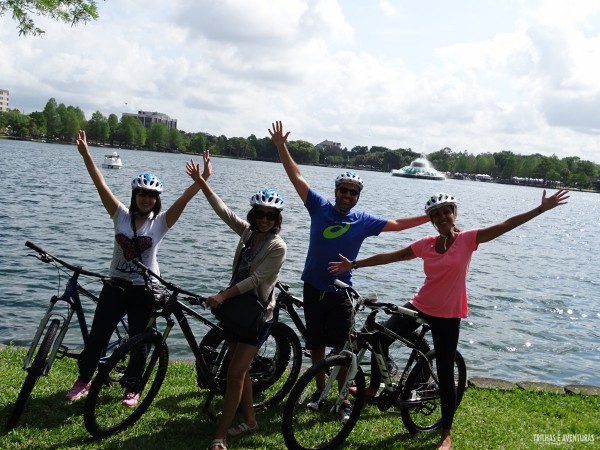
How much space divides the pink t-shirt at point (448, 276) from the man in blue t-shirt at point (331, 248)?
637 millimetres

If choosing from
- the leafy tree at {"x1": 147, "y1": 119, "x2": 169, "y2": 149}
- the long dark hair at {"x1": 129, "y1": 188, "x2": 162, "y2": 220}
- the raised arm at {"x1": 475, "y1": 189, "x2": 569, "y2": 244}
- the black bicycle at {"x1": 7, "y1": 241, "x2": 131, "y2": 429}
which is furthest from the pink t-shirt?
the leafy tree at {"x1": 147, "y1": 119, "x2": 169, "y2": 149}

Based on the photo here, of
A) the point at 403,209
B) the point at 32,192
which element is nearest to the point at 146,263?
the point at 32,192

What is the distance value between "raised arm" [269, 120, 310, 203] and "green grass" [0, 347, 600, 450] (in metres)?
2.58

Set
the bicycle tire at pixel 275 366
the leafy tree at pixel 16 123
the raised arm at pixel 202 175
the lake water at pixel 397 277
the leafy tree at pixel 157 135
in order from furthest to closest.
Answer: the leafy tree at pixel 157 135 → the leafy tree at pixel 16 123 → the lake water at pixel 397 277 → the bicycle tire at pixel 275 366 → the raised arm at pixel 202 175

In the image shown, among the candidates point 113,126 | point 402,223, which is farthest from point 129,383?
point 113,126

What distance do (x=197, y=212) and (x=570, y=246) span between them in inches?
1015

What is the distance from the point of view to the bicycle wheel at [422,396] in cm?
616

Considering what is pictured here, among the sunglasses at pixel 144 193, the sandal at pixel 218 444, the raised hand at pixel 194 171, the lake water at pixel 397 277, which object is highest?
the raised hand at pixel 194 171

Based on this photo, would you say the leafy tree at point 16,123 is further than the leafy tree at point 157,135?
No

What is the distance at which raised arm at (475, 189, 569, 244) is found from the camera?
5.27m

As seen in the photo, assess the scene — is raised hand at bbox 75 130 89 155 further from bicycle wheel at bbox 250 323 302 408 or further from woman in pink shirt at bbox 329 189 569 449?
woman in pink shirt at bbox 329 189 569 449

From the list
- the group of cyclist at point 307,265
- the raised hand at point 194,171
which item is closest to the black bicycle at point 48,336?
the group of cyclist at point 307,265

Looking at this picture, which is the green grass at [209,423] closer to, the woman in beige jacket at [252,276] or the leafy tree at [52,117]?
the woman in beige jacket at [252,276]

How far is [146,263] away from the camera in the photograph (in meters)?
6.12
